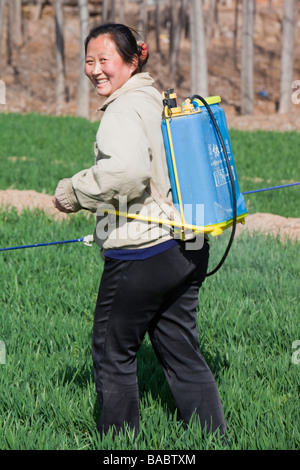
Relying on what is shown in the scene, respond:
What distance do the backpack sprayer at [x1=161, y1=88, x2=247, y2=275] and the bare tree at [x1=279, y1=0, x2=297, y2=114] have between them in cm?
2101

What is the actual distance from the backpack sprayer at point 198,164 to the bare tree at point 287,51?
21.0 m

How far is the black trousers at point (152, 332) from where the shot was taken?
2.43m

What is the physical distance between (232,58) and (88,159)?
34.3 m

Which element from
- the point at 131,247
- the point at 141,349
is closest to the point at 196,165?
the point at 131,247

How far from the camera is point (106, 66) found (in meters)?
2.45

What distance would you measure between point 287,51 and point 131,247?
2128cm

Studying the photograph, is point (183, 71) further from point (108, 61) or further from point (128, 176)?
point (128, 176)

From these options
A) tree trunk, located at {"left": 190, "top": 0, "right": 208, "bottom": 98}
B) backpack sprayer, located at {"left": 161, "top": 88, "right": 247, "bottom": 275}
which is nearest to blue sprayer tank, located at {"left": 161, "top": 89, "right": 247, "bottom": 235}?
backpack sprayer, located at {"left": 161, "top": 88, "right": 247, "bottom": 275}

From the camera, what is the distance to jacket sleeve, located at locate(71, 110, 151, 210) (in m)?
2.24

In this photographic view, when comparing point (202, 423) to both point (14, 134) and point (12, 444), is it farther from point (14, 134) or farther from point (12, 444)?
point (14, 134)

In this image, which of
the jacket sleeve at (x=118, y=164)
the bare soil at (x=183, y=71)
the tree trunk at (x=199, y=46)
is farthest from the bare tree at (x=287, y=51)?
the jacket sleeve at (x=118, y=164)

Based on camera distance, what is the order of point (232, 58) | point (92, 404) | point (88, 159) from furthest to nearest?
point (232, 58), point (88, 159), point (92, 404)

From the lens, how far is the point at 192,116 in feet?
7.57

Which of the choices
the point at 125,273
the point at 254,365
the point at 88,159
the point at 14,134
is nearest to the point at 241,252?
the point at 254,365
